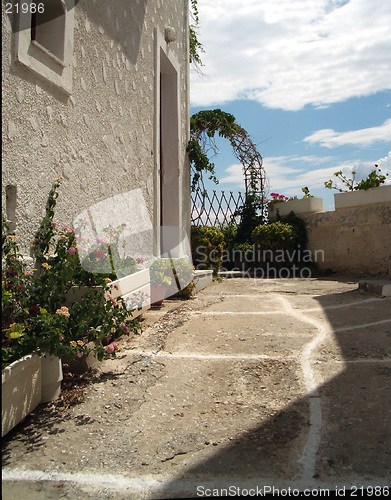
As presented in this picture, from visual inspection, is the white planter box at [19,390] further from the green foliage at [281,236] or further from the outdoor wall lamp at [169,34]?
the green foliage at [281,236]

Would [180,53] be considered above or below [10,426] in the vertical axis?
above

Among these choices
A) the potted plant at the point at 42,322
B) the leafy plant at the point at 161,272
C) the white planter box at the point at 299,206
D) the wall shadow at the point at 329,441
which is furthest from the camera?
the white planter box at the point at 299,206

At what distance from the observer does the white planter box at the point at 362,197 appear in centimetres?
724

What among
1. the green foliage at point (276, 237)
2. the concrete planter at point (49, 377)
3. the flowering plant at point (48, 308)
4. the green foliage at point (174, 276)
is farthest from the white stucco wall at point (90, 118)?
the green foliage at point (276, 237)

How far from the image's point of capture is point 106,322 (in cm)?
246

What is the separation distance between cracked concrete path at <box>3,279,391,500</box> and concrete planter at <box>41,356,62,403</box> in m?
0.07

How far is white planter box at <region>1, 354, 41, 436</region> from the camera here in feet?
5.88

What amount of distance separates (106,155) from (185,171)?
10.2 ft

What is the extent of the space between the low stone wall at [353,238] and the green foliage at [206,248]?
7.26 feet

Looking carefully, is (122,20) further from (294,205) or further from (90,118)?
(294,205)

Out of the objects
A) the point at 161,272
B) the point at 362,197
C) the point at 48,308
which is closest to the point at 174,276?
the point at 161,272

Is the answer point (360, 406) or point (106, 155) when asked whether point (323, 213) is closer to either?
point (106, 155)

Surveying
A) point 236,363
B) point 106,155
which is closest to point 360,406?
point 236,363

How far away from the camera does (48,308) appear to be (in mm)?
2332
